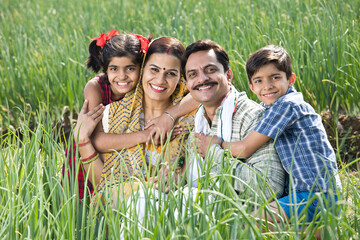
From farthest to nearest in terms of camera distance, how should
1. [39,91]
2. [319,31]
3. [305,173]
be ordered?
[39,91]
[319,31]
[305,173]

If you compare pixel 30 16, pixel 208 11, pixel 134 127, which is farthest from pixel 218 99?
pixel 30 16

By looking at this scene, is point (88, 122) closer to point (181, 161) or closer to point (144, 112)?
point (144, 112)

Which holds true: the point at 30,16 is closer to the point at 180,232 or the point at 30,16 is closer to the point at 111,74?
the point at 111,74

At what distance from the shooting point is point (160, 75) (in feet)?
8.48

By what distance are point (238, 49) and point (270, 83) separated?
5.65 ft

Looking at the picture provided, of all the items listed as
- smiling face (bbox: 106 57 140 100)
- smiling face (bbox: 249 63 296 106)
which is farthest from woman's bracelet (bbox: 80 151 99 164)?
smiling face (bbox: 249 63 296 106)

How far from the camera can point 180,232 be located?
66.0 inches

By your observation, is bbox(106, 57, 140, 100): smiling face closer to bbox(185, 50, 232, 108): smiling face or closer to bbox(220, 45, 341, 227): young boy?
bbox(185, 50, 232, 108): smiling face

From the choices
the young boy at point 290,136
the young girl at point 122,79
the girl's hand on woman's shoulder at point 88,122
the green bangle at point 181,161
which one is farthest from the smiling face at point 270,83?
the girl's hand on woman's shoulder at point 88,122

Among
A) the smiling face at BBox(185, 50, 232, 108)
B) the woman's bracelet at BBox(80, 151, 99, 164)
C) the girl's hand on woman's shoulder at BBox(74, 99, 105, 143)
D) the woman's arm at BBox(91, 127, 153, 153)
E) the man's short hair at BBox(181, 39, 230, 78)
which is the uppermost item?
the man's short hair at BBox(181, 39, 230, 78)

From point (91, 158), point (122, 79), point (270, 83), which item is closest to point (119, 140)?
point (91, 158)

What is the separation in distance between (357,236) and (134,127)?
1441 mm

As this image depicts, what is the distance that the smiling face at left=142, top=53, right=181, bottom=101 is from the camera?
2592 mm

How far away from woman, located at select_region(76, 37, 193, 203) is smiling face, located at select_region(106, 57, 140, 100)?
4cm
